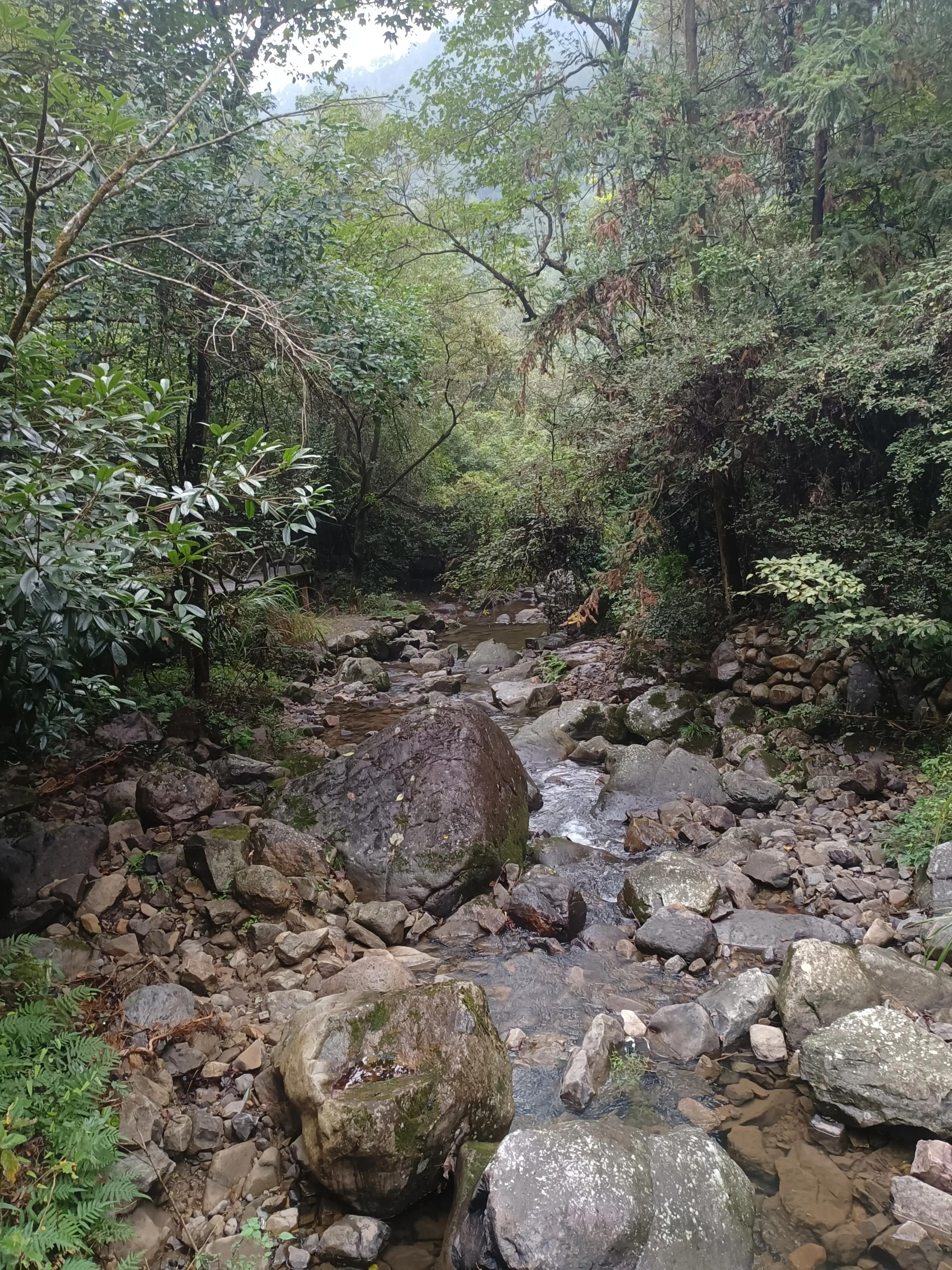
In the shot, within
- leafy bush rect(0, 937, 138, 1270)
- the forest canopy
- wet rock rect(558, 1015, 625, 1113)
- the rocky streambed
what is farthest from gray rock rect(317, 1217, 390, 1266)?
the forest canopy

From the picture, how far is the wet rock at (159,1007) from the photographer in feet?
11.2

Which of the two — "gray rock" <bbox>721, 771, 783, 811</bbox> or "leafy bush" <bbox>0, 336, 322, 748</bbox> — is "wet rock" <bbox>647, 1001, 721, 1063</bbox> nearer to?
"gray rock" <bbox>721, 771, 783, 811</bbox>

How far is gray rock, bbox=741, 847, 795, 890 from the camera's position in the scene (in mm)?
5266

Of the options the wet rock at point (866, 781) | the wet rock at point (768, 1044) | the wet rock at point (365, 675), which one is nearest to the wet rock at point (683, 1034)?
the wet rock at point (768, 1044)

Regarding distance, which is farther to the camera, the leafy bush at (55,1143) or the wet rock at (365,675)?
the wet rock at (365,675)

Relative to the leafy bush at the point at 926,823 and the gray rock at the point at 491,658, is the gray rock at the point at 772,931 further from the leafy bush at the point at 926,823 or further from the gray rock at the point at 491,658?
the gray rock at the point at 491,658

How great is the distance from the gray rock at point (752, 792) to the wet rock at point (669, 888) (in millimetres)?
1438

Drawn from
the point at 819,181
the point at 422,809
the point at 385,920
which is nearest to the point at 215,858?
the point at 385,920

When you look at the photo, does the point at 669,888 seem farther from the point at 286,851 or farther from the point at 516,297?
the point at 516,297

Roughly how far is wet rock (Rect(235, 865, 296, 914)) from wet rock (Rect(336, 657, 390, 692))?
5.79 meters

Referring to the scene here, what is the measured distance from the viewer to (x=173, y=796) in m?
5.38

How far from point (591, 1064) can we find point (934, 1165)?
1.43 metres

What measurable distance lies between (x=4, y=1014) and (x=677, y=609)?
306 inches

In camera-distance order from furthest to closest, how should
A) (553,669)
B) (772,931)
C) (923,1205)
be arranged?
(553,669)
(772,931)
(923,1205)
